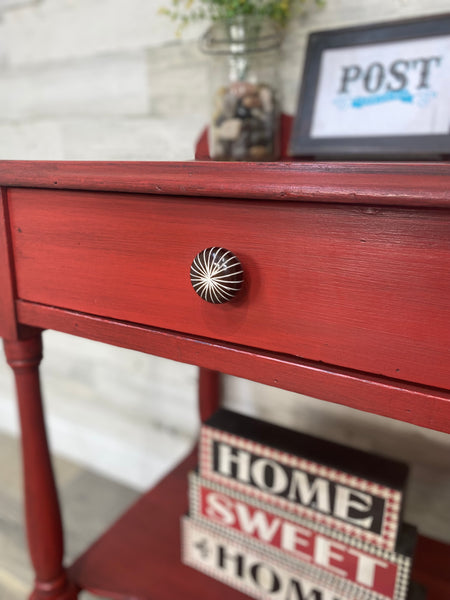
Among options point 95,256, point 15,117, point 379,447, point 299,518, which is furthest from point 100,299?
point 15,117

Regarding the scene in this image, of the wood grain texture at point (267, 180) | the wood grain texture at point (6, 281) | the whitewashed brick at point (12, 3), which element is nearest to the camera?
the wood grain texture at point (267, 180)

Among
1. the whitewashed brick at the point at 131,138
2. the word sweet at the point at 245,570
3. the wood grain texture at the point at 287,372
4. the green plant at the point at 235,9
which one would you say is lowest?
the word sweet at the point at 245,570

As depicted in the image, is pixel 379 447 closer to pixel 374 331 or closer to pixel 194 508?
pixel 194 508

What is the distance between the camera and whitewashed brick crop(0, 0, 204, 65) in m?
0.97

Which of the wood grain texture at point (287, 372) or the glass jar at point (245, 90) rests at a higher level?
the glass jar at point (245, 90)

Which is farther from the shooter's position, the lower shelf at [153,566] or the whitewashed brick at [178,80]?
the whitewashed brick at [178,80]

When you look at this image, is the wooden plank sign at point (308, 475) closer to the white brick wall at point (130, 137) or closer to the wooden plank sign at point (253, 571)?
the wooden plank sign at point (253, 571)

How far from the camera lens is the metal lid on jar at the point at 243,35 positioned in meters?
0.73

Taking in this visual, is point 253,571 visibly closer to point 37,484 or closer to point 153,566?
point 153,566

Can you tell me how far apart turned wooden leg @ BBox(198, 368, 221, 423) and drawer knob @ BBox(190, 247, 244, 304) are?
0.59m

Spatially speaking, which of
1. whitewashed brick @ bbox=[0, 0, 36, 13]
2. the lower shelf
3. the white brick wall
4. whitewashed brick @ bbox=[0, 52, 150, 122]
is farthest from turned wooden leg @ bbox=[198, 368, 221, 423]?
whitewashed brick @ bbox=[0, 0, 36, 13]

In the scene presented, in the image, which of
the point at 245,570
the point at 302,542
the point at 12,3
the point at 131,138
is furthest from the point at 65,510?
the point at 12,3

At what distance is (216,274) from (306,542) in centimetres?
44

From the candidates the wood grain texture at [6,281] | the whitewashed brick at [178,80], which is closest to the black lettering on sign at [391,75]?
the whitewashed brick at [178,80]
